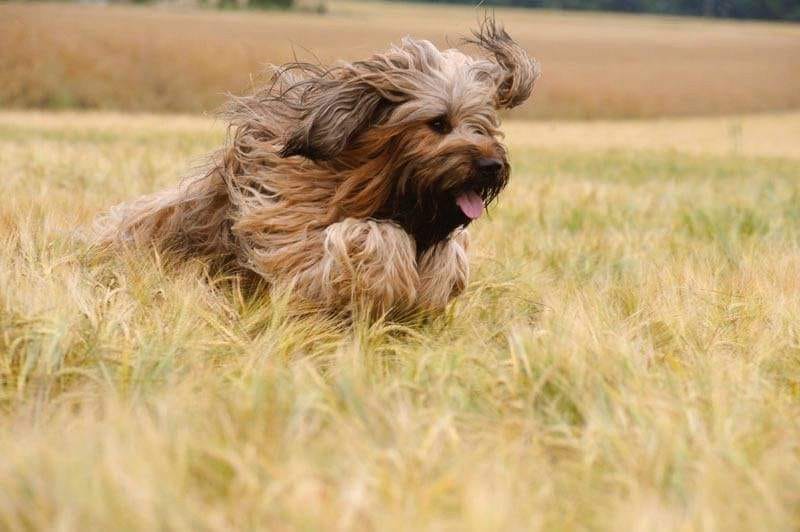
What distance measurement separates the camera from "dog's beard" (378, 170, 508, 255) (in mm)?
3196

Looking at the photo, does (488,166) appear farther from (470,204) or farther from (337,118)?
(337,118)

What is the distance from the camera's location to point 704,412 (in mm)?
2135

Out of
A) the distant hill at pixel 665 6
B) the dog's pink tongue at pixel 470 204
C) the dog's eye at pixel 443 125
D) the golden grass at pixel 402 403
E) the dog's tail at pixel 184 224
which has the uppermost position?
the dog's eye at pixel 443 125

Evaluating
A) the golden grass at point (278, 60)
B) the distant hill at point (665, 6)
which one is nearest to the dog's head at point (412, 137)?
the golden grass at point (278, 60)

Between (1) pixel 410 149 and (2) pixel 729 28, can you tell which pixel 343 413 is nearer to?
(1) pixel 410 149

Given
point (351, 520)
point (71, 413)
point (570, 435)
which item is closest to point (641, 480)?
point (570, 435)

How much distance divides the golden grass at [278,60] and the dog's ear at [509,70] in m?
12.9

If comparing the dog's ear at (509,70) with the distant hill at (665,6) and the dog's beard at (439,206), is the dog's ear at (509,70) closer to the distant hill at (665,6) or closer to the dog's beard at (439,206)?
the dog's beard at (439,206)

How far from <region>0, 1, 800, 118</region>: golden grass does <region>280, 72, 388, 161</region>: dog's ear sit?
13271 millimetres

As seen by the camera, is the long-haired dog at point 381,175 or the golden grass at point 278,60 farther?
the golden grass at point 278,60

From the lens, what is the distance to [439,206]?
10.7 feet

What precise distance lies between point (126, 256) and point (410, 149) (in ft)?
3.55

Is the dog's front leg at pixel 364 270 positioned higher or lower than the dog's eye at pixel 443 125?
Result: lower

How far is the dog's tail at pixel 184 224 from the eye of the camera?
12.8 ft
